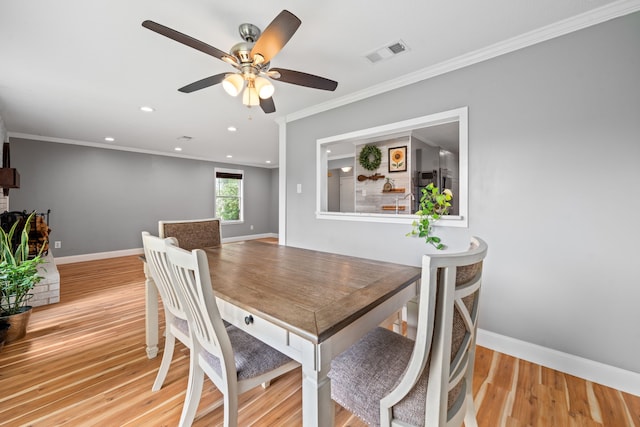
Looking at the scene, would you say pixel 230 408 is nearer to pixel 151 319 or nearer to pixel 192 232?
pixel 151 319

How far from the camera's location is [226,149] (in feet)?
18.9

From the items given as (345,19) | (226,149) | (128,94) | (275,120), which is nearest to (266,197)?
(226,149)

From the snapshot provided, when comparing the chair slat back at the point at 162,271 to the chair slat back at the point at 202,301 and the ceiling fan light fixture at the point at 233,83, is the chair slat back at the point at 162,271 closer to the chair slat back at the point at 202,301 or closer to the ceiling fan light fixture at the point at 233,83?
the chair slat back at the point at 202,301

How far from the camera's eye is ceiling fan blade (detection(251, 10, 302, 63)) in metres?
1.28

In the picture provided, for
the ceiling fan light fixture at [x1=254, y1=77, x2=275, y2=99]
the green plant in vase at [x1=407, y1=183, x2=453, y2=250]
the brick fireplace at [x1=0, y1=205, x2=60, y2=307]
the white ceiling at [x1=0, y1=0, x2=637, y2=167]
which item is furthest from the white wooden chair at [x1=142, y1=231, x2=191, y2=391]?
the brick fireplace at [x1=0, y1=205, x2=60, y2=307]

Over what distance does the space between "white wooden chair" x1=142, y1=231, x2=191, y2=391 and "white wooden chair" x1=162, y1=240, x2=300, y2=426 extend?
0.40 ft

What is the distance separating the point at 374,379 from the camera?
3.24 feet

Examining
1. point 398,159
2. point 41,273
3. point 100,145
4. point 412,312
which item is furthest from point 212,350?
point 100,145

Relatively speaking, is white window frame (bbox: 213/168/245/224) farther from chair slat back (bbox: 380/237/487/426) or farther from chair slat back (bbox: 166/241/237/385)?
chair slat back (bbox: 380/237/487/426)

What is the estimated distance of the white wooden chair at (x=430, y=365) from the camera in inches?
28.6

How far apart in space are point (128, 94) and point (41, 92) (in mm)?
873

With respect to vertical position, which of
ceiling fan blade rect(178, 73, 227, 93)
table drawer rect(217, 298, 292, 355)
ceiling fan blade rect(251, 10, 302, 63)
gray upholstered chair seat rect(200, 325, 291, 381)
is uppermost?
ceiling fan blade rect(251, 10, 302, 63)

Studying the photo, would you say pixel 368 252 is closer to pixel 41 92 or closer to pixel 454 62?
pixel 454 62

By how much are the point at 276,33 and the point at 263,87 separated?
393 millimetres
